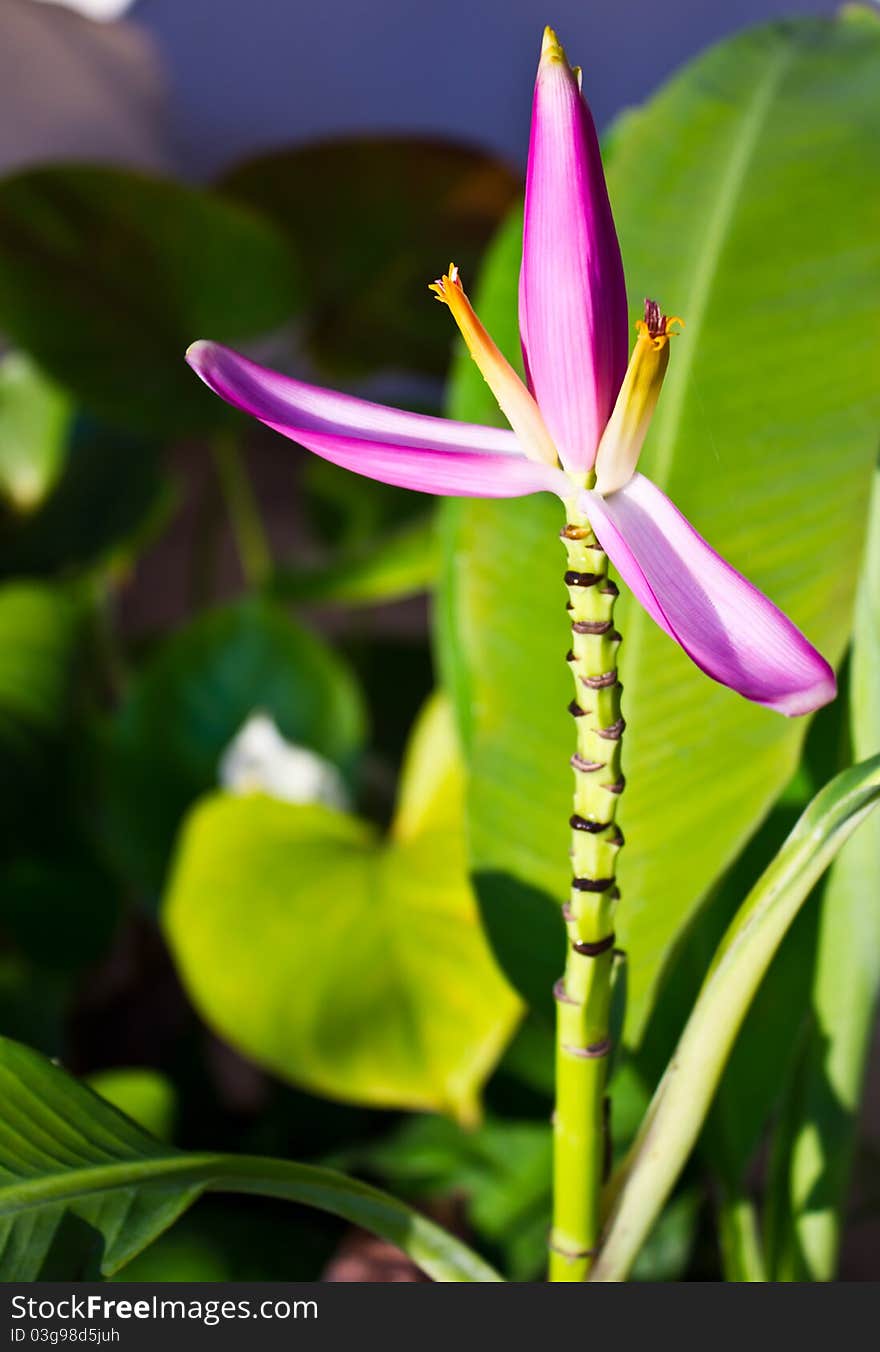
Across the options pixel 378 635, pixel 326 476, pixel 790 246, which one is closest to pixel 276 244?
pixel 326 476

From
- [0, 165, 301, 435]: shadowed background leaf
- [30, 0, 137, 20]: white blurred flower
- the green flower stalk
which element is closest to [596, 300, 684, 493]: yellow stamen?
the green flower stalk

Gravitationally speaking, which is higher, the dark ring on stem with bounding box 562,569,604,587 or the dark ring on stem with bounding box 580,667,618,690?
the dark ring on stem with bounding box 562,569,604,587

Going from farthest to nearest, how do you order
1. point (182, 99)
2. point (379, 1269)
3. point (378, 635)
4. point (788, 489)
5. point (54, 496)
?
1. point (182, 99)
2. point (378, 635)
3. point (54, 496)
4. point (379, 1269)
5. point (788, 489)

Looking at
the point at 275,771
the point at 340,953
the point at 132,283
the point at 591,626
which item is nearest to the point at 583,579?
the point at 591,626

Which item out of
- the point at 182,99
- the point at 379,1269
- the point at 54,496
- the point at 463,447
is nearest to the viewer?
the point at 463,447

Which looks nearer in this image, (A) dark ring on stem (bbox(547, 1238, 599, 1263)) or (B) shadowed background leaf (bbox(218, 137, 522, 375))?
(A) dark ring on stem (bbox(547, 1238, 599, 1263))

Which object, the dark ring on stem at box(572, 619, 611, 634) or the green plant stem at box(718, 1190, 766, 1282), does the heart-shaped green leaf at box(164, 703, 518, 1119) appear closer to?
the green plant stem at box(718, 1190, 766, 1282)

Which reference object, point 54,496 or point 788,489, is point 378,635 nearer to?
point 54,496

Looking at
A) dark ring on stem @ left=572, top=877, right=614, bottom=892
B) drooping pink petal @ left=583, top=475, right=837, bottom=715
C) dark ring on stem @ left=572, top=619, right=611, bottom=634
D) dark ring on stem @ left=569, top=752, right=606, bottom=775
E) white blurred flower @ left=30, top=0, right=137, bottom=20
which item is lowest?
dark ring on stem @ left=572, top=877, right=614, bottom=892

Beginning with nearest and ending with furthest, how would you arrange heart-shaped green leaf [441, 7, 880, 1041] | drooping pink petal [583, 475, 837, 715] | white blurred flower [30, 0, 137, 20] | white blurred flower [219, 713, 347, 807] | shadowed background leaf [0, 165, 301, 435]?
1. drooping pink petal [583, 475, 837, 715]
2. heart-shaped green leaf [441, 7, 880, 1041]
3. white blurred flower [219, 713, 347, 807]
4. shadowed background leaf [0, 165, 301, 435]
5. white blurred flower [30, 0, 137, 20]
